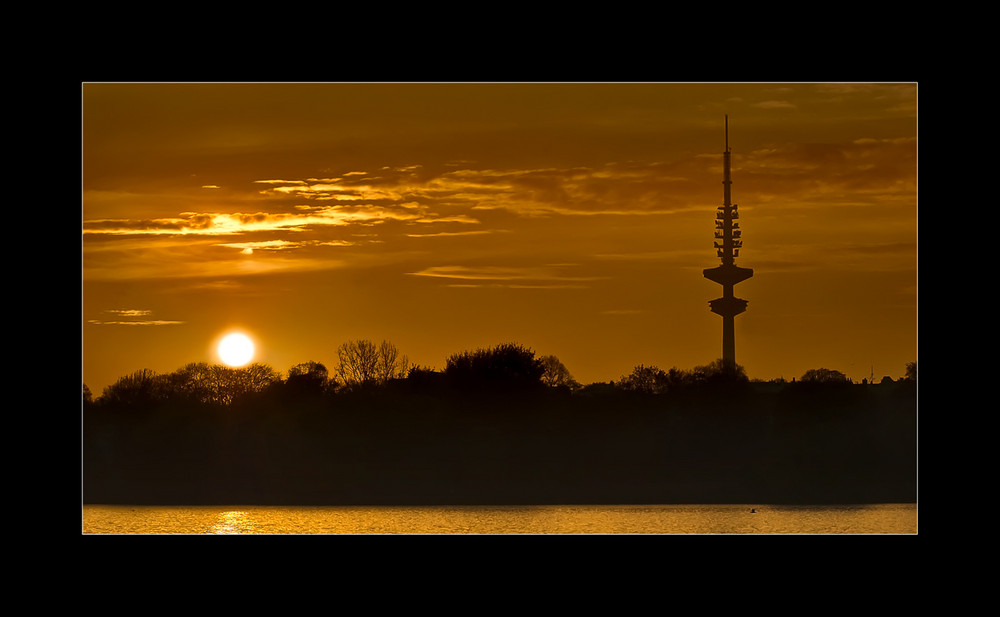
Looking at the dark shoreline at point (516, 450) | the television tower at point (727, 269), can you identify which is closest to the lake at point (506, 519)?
the dark shoreline at point (516, 450)

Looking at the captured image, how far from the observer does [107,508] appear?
69375mm

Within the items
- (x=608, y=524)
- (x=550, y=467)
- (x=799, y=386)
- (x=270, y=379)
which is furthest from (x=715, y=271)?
(x=608, y=524)

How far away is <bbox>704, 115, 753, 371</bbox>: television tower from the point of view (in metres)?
91.8

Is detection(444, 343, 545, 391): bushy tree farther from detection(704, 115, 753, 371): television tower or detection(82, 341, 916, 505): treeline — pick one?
detection(704, 115, 753, 371): television tower

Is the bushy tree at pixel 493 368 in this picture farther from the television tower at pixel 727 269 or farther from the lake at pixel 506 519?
the television tower at pixel 727 269

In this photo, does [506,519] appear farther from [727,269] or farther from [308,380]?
[727,269]

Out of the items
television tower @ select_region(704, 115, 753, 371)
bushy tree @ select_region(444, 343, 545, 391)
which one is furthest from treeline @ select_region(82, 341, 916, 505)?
television tower @ select_region(704, 115, 753, 371)

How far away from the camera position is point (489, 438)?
2854 inches

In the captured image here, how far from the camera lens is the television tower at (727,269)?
91812mm

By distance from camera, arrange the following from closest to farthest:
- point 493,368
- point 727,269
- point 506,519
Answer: point 506,519
point 493,368
point 727,269

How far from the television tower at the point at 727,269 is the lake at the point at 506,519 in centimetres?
2217

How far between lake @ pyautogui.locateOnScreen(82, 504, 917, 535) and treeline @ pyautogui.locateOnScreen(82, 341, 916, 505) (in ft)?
6.54

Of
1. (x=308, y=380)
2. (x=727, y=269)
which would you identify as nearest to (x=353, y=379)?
(x=308, y=380)

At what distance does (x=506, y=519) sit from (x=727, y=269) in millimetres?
44515
